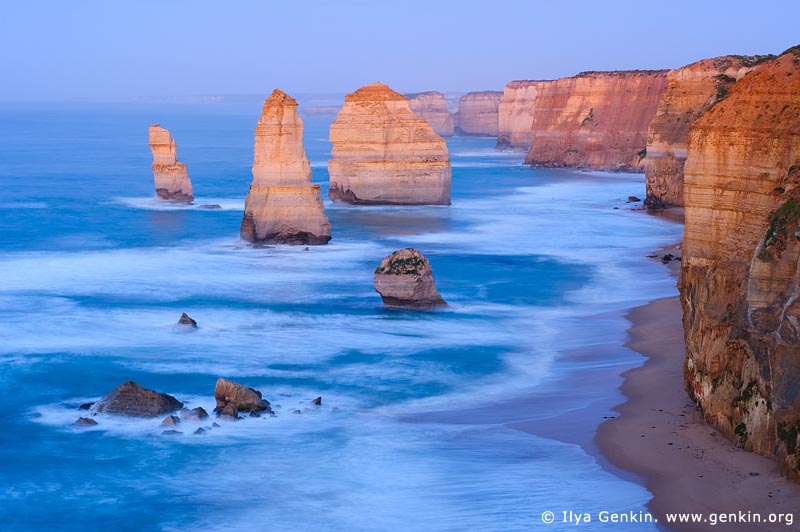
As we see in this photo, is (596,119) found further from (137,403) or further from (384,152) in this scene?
(137,403)

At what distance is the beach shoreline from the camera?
14.4m

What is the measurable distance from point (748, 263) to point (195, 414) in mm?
9877

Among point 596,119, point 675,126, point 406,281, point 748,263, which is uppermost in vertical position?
point 596,119

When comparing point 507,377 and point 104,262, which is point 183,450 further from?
point 104,262

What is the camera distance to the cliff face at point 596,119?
300ft

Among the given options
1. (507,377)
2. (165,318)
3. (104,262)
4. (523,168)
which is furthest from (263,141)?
(523,168)

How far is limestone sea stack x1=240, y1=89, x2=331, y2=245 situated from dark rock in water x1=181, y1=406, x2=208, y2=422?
859 inches

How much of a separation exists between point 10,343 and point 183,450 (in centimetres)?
1091

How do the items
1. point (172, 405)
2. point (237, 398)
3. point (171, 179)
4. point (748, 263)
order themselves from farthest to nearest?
point (171, 179) → point (172, 405) → point (237, 398) → point (748, 263)

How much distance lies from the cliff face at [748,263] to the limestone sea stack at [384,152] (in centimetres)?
4040

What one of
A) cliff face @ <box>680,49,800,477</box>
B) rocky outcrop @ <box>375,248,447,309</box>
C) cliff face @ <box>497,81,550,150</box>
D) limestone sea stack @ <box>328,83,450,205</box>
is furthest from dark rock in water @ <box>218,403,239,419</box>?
cliff face @ <box>497,81,550,150</box>

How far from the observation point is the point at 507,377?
23.4 m

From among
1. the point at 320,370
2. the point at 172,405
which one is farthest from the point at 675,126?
the point at 172,405

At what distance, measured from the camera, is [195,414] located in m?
20.0
